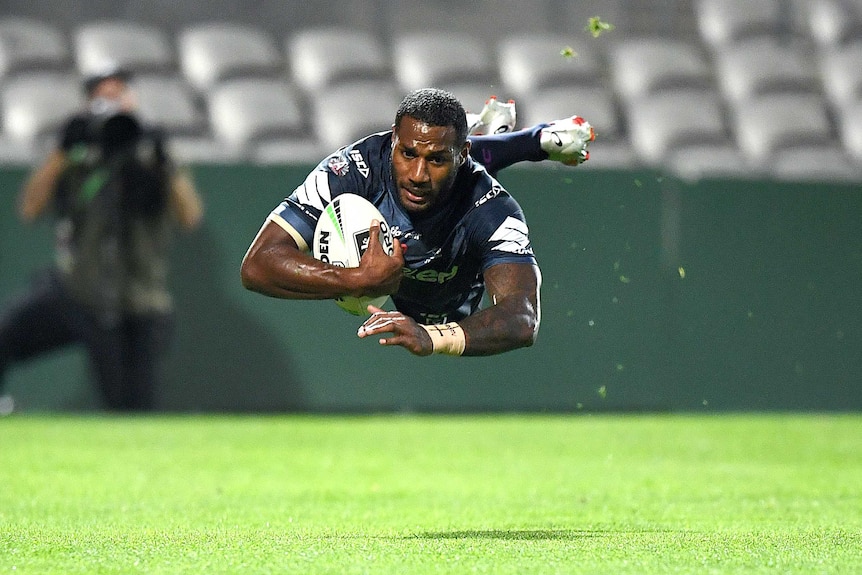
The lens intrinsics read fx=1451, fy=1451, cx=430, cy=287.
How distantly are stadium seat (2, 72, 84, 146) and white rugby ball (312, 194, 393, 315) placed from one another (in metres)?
10.4

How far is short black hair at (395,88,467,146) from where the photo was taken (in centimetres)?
627

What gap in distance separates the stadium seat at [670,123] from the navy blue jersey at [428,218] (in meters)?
11.3

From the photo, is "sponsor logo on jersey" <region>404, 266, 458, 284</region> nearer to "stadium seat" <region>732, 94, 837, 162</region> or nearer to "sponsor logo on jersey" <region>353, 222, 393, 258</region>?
"sponsor logo on jersey" <region>353, 222, 393, 258</region>

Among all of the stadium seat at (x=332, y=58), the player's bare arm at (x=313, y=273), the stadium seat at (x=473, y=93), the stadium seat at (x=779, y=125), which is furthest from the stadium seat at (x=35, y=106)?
the player's bare arm at (x=313, y=273)

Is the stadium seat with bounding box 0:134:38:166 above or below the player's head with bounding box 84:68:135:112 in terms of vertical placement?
below

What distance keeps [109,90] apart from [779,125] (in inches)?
354

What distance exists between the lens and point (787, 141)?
18.6 metres

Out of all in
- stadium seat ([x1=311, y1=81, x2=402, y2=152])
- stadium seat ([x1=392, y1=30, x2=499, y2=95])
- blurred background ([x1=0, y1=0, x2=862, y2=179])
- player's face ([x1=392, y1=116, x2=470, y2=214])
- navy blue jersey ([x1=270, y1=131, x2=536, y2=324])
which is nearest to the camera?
player's face ([x1=392, y1=116, x2=470, y2=214])

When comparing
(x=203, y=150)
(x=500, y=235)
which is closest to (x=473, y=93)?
(x=203, y=150)

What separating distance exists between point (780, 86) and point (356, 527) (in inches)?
533

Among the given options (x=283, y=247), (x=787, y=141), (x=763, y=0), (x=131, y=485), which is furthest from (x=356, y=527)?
(x=763, y=0)

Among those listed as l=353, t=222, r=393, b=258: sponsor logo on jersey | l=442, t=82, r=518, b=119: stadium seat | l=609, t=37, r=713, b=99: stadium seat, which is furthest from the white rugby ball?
l=609, t=37, r=713, b=99: stadium seat

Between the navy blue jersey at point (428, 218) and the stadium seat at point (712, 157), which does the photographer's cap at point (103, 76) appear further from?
the navy blue jersey at point (428, 218)

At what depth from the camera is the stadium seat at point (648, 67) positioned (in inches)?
733
